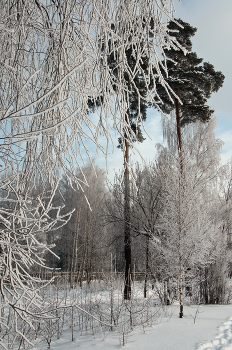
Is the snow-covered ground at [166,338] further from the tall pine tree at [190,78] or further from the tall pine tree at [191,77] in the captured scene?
the tall pine tree at [191,77]

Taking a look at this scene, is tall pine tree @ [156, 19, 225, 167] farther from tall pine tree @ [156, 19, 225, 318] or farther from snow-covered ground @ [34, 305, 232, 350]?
snow-covered ground @ [34, 305, 232, 350]

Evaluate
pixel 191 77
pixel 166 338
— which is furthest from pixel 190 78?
pixel 166 338

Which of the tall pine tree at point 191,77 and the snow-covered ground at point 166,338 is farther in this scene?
the tall pine tree at point 191,77

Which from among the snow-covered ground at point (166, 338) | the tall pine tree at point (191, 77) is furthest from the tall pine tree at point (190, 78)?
the snow-covered ground at point (166, 338)

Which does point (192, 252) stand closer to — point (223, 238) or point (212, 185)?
point (223, 238)

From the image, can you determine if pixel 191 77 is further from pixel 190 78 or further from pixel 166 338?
pixel 166 338

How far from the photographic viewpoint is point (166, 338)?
4.09 m

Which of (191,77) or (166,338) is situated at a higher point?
(191,77)

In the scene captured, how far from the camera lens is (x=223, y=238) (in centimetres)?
941

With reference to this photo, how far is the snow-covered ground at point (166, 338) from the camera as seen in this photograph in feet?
12.3

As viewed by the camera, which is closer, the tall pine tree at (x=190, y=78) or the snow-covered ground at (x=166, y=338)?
the snow-covered ground at (x=166, y=338)

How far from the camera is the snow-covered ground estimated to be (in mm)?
3760

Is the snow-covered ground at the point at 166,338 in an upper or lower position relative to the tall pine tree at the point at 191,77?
lower

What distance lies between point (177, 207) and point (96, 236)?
35.1 feet
